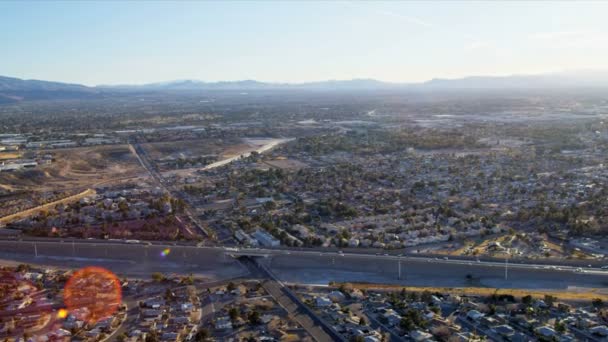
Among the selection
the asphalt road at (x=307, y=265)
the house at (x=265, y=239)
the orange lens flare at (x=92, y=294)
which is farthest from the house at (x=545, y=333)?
the orange lens flare at (x=92, y=294)

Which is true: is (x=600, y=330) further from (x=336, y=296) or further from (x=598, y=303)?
(x=336, y=296)

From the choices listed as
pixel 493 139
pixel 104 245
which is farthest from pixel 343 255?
pixel 493 139

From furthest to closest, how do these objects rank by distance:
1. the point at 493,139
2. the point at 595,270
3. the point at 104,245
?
the point at 493,139 < the point at 104,245 < the point at 595,270

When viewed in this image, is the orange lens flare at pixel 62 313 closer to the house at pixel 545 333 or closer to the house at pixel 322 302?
the house at pixel 322 302

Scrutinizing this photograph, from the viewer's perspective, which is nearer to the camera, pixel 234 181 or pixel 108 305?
pixel 108 305

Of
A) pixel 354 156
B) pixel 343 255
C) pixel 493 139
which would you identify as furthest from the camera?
pixel 493 139

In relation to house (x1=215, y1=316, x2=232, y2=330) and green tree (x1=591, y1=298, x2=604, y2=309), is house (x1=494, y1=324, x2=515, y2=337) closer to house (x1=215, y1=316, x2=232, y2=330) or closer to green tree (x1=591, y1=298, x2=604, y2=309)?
green tree (x1=591, y1=298, x2=604, y2=309)

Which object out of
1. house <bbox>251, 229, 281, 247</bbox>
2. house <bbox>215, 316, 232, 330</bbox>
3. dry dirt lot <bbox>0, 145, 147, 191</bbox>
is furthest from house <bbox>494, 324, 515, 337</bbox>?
dry dirt lot <bbox>0, 145, 147, 191</bbox>

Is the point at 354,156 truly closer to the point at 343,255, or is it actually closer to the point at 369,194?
the point at 369,194
